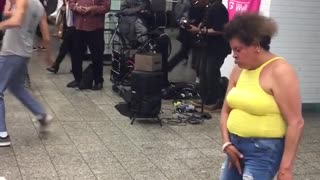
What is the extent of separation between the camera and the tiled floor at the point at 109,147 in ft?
16.8

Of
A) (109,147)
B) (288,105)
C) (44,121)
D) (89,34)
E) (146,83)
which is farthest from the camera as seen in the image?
(89,34)

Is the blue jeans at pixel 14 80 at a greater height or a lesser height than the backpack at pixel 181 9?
lesser

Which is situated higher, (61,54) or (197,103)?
(61,54)

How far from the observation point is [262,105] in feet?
9.85

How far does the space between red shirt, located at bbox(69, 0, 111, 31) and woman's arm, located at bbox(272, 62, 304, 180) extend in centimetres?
574

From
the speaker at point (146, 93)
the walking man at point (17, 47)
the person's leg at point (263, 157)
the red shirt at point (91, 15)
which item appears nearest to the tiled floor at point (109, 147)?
the speaker at point (146, 93)

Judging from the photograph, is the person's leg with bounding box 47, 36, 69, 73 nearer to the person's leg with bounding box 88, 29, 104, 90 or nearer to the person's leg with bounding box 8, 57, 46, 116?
the person's leg with bounding box 88, 29, 104, 90

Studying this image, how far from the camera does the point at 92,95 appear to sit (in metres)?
8.36

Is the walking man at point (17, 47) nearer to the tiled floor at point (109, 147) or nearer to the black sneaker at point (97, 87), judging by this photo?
the tiled floor at point (109, 147)

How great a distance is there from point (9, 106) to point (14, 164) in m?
2.33

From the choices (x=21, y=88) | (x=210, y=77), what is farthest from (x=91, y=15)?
(x=21, y=88)

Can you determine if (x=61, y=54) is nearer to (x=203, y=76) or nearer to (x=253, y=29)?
(x=203, y=76)

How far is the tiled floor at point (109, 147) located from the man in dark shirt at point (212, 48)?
0.39m

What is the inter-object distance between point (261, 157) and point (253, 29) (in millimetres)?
716
